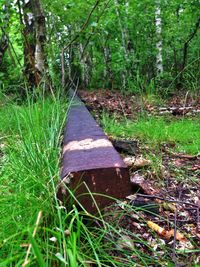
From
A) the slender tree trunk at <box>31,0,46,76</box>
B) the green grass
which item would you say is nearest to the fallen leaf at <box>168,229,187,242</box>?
the green grass

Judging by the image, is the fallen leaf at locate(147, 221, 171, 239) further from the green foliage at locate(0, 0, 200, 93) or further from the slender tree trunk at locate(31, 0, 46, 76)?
the green foliage at locate(0, 0, 200, 93)

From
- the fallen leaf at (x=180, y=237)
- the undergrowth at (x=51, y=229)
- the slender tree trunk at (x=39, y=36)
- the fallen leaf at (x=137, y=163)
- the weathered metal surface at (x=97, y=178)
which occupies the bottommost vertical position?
the fallen leaf at (x=180, y=237)

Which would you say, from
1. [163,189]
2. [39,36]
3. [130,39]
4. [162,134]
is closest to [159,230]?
[163,189]

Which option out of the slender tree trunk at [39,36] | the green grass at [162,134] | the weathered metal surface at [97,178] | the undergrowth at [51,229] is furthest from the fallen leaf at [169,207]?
the slender tree trunk at [39,36]

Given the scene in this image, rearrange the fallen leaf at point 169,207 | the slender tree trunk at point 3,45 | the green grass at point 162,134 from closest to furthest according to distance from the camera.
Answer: the fallen leaf at point 169,207 → the green grass at point 162,134 → the slender tree trunk at point 3,45

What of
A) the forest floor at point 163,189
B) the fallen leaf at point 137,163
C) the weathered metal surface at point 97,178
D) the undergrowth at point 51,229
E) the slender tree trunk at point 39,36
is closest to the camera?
the undergrowth at point 51,229

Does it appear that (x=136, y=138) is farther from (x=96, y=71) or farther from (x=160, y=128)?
(x=96, y=71)

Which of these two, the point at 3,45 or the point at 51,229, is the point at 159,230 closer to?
the point at 51,229

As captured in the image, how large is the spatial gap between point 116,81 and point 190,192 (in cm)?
Result: 1108

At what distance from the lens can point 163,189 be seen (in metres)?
2.26

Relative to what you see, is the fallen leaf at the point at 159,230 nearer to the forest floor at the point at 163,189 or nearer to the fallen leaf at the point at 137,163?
the forest floor at the point at 163,189

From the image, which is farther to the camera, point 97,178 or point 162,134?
point 162,134

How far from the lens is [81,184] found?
1.41 m

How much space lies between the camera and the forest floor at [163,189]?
156 centimetres
